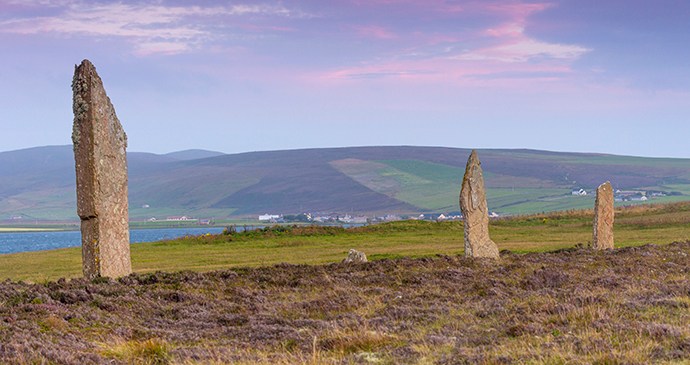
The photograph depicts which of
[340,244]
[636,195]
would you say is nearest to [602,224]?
[340,244]

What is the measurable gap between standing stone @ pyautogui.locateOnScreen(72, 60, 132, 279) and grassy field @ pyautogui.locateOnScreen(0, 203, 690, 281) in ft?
10.0

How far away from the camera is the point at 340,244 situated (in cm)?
2920

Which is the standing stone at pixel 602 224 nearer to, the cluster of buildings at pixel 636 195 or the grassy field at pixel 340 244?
the grassy field at pixel 340 244

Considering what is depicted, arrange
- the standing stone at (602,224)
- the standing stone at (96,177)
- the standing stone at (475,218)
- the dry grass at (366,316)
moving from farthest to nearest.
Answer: the standing stone at (602,224)
the standing stone at (475,218)
the standing stone at (96,177)
the dry grass at (366,316)

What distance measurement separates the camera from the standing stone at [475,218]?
19.3 metres

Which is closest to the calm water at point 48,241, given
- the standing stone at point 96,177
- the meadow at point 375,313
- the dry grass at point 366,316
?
the standing stone at point 96,177

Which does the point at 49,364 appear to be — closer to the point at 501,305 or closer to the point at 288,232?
the point at 501,305

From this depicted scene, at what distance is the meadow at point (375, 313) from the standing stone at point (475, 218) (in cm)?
165

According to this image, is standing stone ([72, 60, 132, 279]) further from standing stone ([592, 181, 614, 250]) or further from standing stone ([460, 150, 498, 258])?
standing stone ([592, 181, 614, 250])

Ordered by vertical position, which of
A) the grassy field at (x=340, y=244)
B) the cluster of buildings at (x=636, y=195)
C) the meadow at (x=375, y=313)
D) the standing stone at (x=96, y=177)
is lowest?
the cluster of buildings at (x=636, y=195)

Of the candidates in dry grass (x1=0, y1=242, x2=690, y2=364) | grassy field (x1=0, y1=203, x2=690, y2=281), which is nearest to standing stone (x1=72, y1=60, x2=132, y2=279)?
dry grass (x1=0, y1=242, x2=690, y2=364)

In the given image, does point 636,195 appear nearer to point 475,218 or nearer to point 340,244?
point 340,244

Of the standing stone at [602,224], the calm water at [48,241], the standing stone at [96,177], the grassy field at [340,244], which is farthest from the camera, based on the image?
the calm water at [48,241]

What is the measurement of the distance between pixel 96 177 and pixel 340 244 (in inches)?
640
